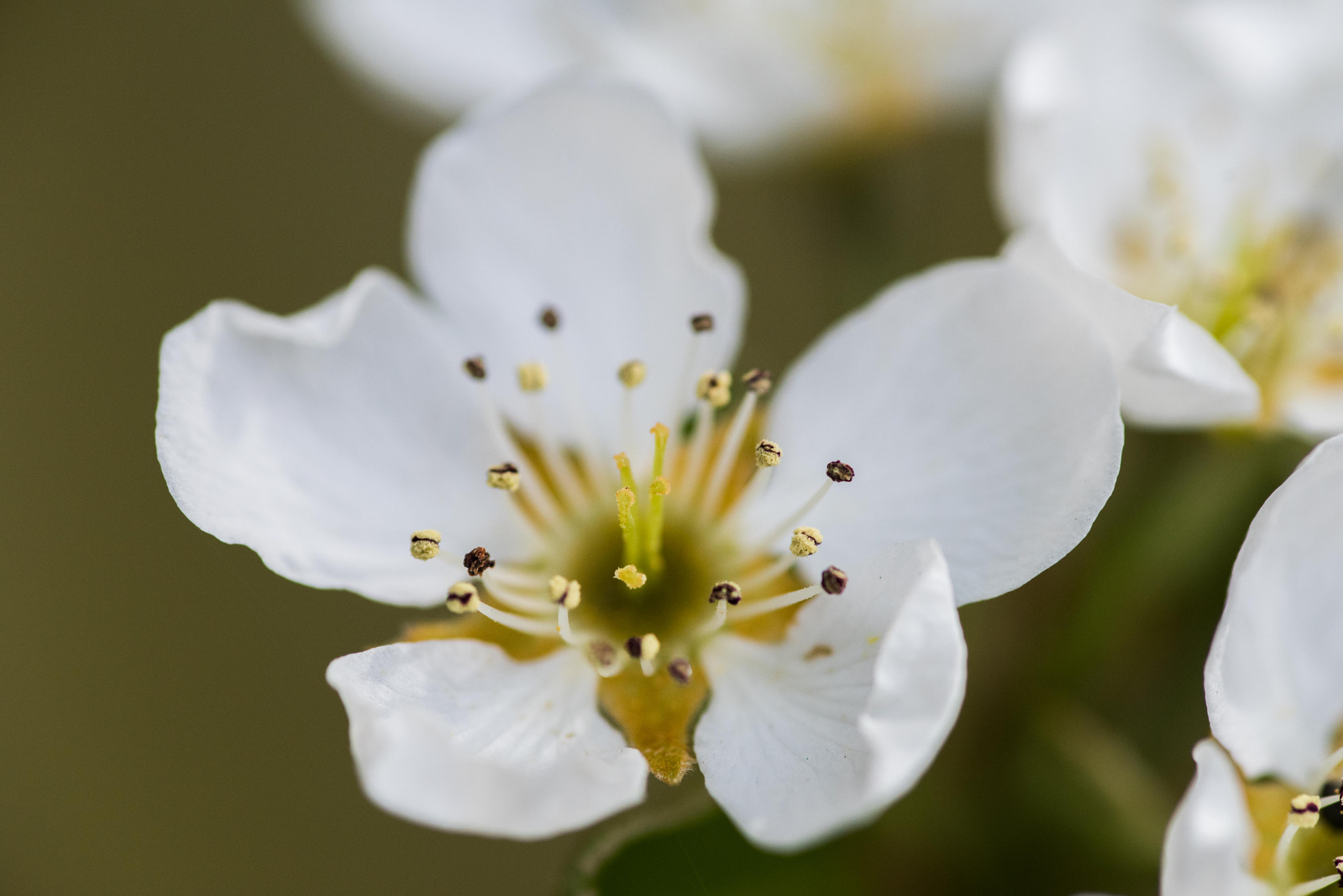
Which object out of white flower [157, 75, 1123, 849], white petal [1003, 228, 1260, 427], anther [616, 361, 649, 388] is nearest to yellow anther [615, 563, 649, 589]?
white flower [157, 75, 1123, 849]

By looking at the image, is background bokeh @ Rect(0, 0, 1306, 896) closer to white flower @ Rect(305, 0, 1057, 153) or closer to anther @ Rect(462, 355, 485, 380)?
white flower @ Rect(305, 0, 1057, 153)

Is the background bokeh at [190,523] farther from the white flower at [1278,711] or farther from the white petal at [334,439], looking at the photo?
the white petal at [334,439]

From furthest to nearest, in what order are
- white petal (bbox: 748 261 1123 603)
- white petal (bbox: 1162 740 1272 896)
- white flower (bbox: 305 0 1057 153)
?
1. white flower (bbox: 305 0 1057 153)
2. white petal (bbox: 748 261 1123 603)
3. white petal (bbox: 1162 740 1272 896)

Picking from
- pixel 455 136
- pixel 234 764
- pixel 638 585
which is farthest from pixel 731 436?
pixel 234 764

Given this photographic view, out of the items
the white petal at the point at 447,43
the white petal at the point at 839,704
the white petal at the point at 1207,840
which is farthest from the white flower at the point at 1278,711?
the white petal at the point at 447,43

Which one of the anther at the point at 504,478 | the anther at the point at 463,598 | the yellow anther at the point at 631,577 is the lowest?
the yellow anther at the point at 631,577

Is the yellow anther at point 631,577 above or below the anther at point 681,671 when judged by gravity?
above
